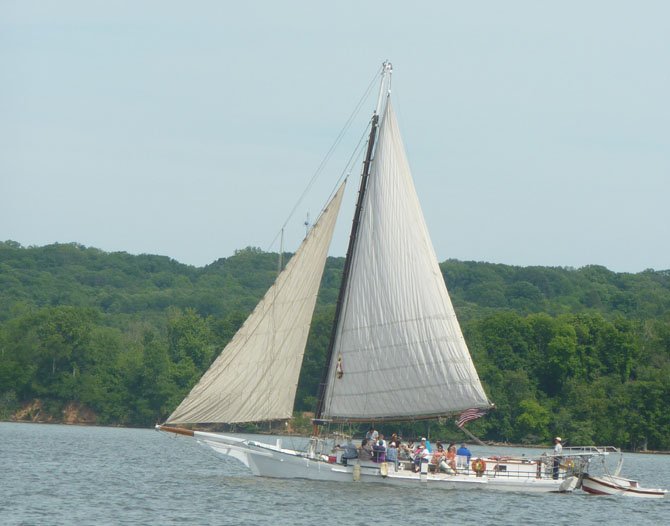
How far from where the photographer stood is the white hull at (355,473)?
165 ft

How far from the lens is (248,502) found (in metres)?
46.9

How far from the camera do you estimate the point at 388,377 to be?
50.5 m

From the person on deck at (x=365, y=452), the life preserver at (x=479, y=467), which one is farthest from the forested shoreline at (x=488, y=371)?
the person on deck at (x=365, y=452)

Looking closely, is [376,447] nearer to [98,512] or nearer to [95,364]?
[98,512]

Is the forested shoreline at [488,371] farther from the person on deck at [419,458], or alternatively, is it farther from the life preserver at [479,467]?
the person on deck at [419,458]

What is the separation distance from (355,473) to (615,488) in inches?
448

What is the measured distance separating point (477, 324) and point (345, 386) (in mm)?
80950

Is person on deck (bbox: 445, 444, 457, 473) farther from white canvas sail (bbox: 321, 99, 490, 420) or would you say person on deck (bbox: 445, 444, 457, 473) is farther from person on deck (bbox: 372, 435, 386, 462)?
person on deck (bbox: 372, 435, 386, 462)

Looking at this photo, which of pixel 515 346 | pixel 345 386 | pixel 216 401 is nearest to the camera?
pixel 216 401

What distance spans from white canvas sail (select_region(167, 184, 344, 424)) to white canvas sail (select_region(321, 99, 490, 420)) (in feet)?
6.35

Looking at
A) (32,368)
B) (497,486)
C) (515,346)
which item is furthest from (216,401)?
(32,368)

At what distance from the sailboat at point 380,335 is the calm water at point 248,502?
1.38m

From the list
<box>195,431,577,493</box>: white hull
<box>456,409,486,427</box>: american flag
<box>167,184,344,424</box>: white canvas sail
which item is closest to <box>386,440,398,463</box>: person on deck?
<box>195,431,577,493</box>: white hull

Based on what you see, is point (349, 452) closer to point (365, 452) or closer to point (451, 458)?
point (365, 452)
